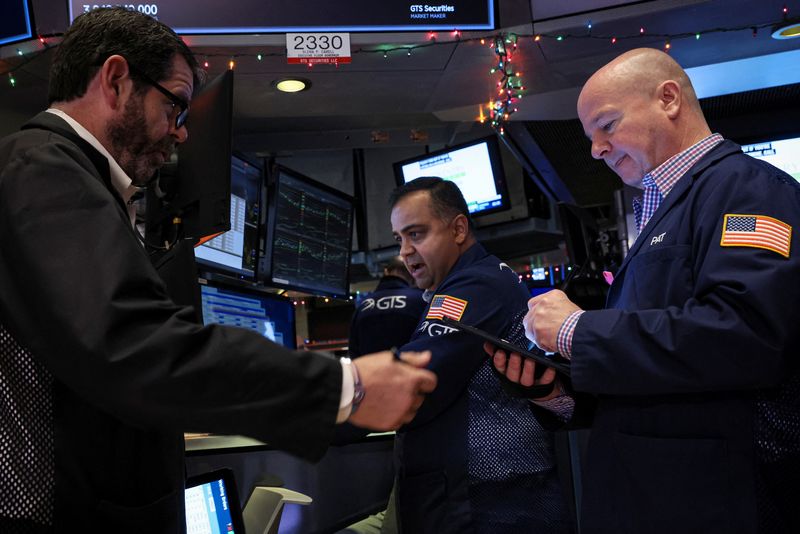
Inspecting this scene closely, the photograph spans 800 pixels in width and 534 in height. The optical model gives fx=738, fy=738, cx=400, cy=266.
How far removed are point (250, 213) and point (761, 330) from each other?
2.65 meters

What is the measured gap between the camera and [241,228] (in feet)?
11.4

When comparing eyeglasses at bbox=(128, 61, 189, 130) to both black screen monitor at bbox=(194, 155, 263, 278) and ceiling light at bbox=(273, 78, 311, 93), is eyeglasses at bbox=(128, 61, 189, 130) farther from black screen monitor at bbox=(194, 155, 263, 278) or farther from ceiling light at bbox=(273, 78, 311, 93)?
ceiling light at bbox=(273, 78, 311, 93)

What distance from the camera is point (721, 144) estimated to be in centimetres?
174

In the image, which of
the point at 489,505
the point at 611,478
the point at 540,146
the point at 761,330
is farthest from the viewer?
the point at 540,146

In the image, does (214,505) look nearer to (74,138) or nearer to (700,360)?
(74,138)

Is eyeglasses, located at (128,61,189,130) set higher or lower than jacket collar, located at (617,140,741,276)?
higher

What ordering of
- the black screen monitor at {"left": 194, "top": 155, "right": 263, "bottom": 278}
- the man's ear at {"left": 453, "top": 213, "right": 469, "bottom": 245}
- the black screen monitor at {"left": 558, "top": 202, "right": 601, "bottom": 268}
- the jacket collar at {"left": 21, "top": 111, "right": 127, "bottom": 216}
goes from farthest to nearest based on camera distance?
the black screen monitor at {"left": 558, "top": 202, "right": 601, "bottom": 268} → the black screen monitor at {"left": 194, "top": 155, "right": 263, "bottom": 278} → the man's ear at {"left": 453, "top": 213, "right": 469, "bottom": 245} → the jacket collar at {"left": 21, "top": 111, "right": 127, "bottom": 216}

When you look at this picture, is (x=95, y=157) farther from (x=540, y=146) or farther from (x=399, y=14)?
(x=540, y=146)

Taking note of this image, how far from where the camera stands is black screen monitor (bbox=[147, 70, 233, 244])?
2.16 m

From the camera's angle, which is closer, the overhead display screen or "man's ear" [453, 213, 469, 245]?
"man's ear" [453, 213, 469, 245]

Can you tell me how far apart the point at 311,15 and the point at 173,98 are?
225 cm

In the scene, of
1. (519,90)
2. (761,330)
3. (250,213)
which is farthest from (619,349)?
(519,90)

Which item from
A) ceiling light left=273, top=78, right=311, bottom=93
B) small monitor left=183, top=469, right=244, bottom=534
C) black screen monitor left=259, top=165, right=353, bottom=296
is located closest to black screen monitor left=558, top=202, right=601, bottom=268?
black screen monitor left=259, top=165, right=353, bottom=296

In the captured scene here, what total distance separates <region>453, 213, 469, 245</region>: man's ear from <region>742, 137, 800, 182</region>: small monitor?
1.95 m
